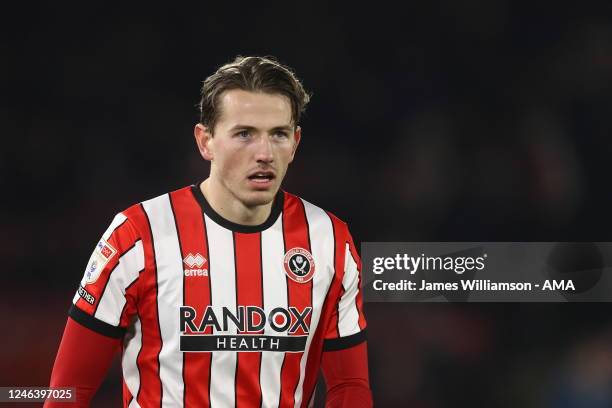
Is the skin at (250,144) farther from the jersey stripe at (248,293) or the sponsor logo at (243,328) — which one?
the sponsor logo at (243,328)

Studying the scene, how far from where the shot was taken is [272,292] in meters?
1.89

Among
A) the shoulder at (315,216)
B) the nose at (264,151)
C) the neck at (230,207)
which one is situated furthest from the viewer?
the shoulder at (315,216)

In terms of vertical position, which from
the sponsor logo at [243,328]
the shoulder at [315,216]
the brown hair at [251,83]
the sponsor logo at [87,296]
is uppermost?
the brown hair at [251,83]

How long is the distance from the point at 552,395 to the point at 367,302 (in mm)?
752

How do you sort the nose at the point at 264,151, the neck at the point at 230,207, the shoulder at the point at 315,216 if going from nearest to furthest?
the nose at the point at 264,151 < the neck at the point at 230,207 < the shoulder at the point at 315,216

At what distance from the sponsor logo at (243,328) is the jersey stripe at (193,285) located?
0.04 feet

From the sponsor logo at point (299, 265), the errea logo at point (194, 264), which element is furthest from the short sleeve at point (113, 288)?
the sponsor logo at point (299, 265)

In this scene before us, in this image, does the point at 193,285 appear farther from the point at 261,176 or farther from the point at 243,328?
the point at 261,176

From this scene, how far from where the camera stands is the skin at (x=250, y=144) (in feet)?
5.86

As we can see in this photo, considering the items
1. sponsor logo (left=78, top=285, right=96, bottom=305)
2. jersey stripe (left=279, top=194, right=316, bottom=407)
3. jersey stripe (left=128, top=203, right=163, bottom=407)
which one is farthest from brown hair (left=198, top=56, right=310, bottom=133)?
sponsor logo (left=78, top=285, right=96, bottom=305)

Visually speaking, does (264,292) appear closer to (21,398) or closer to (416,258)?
(416,258)

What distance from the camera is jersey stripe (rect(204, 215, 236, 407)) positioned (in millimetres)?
1808

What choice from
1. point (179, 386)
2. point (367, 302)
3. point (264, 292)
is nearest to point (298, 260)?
point (264, 292)

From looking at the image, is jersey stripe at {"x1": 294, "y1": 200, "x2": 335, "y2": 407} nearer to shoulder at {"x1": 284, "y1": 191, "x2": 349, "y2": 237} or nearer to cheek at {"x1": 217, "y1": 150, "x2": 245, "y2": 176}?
shoulder at {"x1": 284, "y1": 191, "x2": 349, "y2": 237}
